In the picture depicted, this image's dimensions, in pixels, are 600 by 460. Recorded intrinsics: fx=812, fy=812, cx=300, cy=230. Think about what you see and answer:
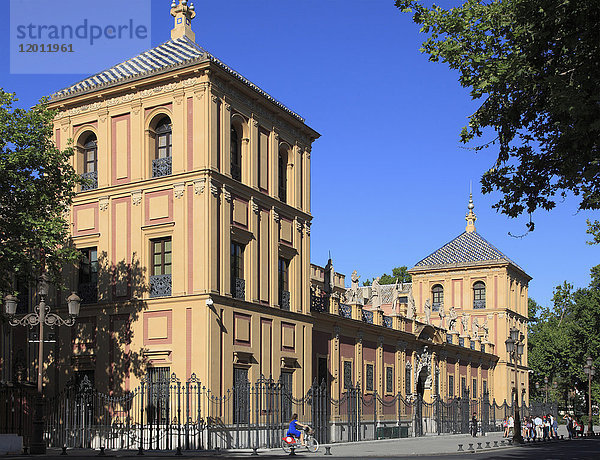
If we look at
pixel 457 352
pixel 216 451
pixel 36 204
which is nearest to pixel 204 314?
pixel 216 451

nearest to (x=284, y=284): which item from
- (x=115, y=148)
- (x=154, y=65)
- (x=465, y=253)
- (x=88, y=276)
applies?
(x=88, y=276)

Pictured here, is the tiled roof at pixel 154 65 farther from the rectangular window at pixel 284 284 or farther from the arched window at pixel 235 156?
the rectangular window at pixel 284 284

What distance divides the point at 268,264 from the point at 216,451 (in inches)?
343

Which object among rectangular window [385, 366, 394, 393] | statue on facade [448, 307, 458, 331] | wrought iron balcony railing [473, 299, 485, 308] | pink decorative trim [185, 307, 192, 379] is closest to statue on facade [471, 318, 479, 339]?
wrought iron balcony railing [473, 299, 485, 308]

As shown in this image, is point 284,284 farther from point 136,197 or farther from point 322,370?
point 136,197

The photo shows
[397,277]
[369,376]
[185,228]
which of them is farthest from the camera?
[397,277]

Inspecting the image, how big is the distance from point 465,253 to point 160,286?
4380 cm

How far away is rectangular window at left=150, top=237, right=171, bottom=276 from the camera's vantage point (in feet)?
96.3

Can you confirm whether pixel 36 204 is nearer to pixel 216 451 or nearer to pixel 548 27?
pixel 216 451

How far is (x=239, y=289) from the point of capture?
30078mm

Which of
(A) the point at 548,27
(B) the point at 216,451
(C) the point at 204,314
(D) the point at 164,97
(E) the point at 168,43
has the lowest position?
(B) the point at 216,451

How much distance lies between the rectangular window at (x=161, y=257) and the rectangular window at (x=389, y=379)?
19135 mm

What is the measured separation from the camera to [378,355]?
43688mm

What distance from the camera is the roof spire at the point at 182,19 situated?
A: 33.4m
